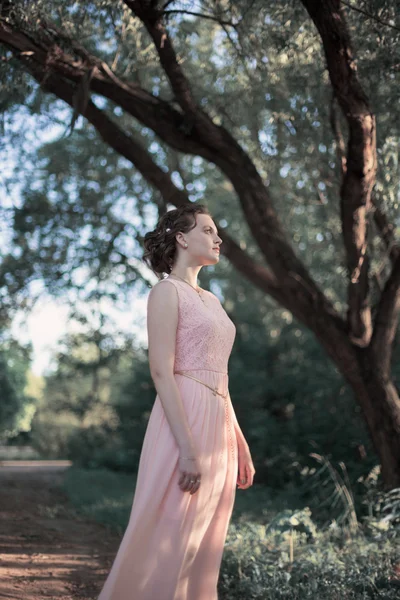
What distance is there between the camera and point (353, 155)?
240 inches

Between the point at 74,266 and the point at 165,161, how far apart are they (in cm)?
225

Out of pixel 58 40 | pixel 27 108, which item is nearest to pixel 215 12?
pixel 58 40

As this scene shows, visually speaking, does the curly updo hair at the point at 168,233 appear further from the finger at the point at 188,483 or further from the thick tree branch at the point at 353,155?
the thick tree branch at the point at 353,155

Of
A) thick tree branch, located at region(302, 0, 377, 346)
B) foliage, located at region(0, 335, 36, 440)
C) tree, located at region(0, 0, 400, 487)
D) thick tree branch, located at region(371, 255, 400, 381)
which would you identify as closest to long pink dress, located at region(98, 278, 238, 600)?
thick tree branch, located at region(302, 0, 377, 346)

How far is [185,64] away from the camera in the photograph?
33.0ft

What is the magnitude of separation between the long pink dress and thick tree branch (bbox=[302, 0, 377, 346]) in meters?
3.04

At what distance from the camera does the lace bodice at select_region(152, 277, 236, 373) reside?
3.21 metres

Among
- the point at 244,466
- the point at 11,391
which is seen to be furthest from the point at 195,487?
the point at 11,391

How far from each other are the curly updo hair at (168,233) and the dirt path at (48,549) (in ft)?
7.86

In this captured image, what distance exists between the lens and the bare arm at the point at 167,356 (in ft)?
9.91

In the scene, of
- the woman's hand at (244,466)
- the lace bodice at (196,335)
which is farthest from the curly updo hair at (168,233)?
the woman's hand at (244,466)

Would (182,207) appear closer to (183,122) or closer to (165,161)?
(183,122)

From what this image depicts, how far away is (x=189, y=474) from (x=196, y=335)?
2.03 feet

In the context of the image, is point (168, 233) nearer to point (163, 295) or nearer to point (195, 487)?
point (163, 295)
